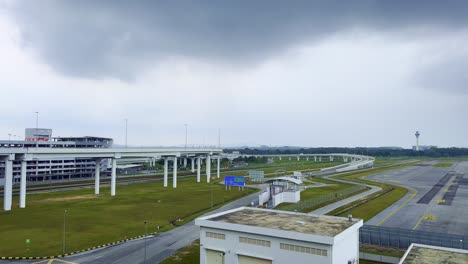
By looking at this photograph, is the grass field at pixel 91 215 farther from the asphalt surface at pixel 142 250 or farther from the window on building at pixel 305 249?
the window on building at pixel 305 249

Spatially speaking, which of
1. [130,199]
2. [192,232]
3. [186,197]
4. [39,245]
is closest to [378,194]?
[186,197]

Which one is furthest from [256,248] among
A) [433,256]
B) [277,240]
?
[433,256]

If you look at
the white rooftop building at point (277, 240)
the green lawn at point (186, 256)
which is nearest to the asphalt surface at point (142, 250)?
the green lawn at point (186, 256)

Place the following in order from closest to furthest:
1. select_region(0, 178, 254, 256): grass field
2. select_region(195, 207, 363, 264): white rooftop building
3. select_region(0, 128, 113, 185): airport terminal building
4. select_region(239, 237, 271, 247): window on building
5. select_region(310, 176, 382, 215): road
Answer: select_region(195, 207, 363, 264): white rooftop building
select_region(239, 237, 271, 247): window on building
select_region(0, 178, 254, 256): grass field
select_region(310, 176, 382, 215): road
select_region(0, 128, 113, 185): airport terminal building

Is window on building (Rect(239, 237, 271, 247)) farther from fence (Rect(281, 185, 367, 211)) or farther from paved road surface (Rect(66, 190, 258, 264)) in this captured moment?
fence (Rect(281, 185, 367, 211))

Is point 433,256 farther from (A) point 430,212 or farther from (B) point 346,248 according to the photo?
(A) point 430,212

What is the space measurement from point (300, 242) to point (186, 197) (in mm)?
60948

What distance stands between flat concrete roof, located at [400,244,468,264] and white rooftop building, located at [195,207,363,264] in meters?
5.67

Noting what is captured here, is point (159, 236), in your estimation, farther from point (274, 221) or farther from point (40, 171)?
point (40, 171)

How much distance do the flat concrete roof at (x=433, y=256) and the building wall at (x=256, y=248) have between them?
735cm

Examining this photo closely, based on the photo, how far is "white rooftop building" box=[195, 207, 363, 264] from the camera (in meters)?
31.8

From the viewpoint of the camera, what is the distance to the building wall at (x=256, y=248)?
104 ft

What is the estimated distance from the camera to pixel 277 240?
1328 inches

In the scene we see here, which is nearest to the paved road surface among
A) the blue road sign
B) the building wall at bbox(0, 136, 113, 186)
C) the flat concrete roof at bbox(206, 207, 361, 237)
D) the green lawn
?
the green lawn
